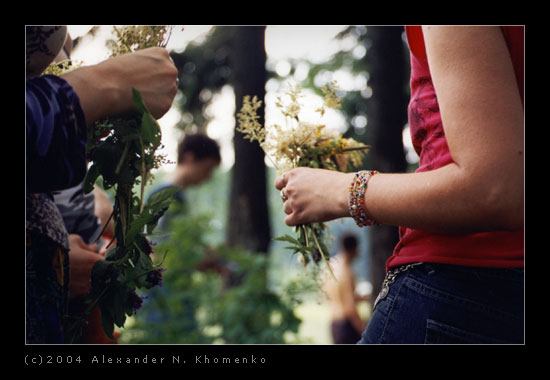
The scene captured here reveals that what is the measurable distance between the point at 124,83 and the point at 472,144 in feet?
2.96

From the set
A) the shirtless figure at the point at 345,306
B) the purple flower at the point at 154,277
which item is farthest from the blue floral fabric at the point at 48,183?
the shirtless figure at the point at 345,306

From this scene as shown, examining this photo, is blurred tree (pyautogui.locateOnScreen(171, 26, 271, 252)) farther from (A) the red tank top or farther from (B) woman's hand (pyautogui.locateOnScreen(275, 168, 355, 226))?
(A) the red tank top

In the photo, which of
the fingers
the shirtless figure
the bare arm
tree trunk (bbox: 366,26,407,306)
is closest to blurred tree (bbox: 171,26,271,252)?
tree trunk (bbox: 366,26,407,306)

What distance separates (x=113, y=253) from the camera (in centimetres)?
156

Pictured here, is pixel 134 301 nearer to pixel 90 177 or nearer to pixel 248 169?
pixel 90 177

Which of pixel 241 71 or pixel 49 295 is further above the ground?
pixel 241 71

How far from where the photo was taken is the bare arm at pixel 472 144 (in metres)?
1.12

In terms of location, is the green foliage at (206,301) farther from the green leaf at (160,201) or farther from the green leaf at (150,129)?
the green leaf at (150,129)

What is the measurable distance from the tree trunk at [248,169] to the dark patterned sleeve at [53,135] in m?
4.25

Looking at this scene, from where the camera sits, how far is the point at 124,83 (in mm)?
1345
